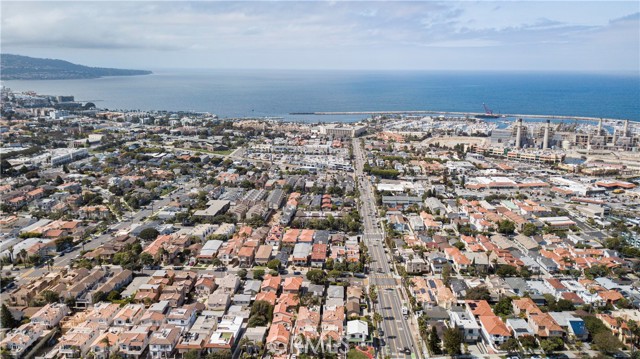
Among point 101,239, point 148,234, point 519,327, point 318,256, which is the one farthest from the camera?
point 101,239

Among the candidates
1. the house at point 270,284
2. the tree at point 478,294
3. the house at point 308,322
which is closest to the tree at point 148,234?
the house at point 270,284

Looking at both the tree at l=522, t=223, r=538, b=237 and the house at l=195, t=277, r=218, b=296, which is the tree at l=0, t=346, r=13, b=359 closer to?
the house at l=195, t=277, r=218, b=296

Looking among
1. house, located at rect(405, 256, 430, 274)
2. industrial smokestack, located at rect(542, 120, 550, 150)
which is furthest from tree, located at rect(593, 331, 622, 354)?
industrial smokestack, located at rect(542, 120, 550, 150)

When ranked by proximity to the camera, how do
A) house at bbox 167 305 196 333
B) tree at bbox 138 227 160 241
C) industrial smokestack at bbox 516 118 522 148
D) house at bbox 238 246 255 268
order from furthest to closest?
1. industrial smokestack at bbox 516 118 522 148
2. tree at bbox 138 227 160 241
3. house at bbox 238 246 255 268
4. house at bbox 167 305 196 333

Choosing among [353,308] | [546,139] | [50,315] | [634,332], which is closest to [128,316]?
[50,315]

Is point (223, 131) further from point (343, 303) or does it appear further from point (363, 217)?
point (343, 303)

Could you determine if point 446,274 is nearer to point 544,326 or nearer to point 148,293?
point 544,326

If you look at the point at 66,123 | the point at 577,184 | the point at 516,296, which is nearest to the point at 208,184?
the point at 516,296
